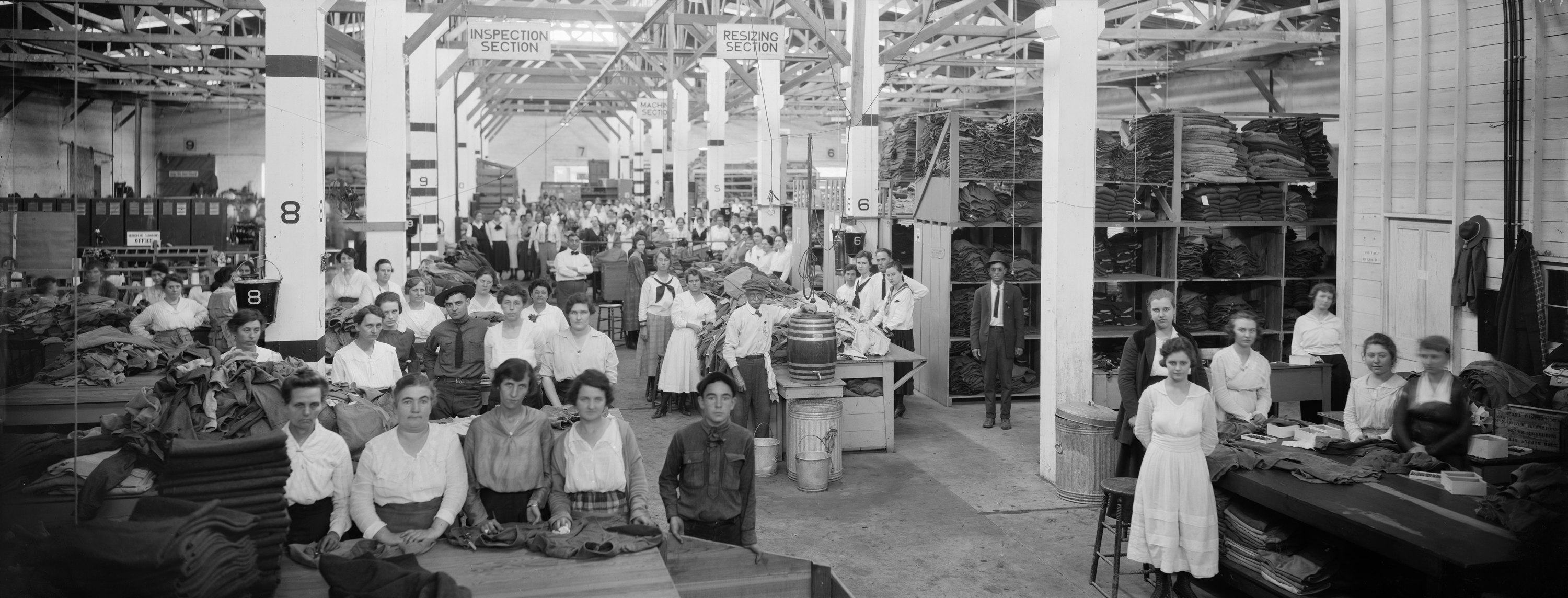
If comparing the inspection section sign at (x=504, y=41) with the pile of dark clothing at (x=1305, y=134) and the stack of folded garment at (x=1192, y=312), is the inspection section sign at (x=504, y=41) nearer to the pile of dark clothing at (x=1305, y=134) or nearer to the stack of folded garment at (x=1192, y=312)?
the stack of folded garment at (x=1192, y=312)

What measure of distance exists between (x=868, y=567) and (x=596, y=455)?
91.6 inches

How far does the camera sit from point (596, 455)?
16.6ft

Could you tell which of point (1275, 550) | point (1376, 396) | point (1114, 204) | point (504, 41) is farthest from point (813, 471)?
point (504, 41)

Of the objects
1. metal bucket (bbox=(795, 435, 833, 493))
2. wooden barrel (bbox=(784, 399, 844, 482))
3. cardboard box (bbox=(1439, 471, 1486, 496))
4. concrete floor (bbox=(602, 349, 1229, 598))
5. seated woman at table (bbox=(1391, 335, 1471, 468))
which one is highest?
seated woman at table (bbox=(1391, 335, 1471, 468))

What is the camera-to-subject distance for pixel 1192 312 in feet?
39.6

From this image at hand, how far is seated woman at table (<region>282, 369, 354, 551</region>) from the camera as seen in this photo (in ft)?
16.0

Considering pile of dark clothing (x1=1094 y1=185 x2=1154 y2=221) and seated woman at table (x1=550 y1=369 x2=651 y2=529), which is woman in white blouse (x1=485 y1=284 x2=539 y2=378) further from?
pile of dark clothing (x1=1094 y1=185 x2=1154 y2=221)

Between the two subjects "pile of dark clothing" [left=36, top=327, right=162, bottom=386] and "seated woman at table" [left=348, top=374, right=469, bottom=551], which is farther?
"pile of dark clothing" [left=36, top=327, right=162, bottom=386]

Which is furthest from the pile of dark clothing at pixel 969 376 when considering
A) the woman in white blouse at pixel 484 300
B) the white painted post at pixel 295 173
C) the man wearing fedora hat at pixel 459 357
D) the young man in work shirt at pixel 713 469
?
the young man in work shirt at pixel 713 469

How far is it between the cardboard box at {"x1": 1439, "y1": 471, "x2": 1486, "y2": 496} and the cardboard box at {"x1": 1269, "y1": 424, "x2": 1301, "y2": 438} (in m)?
1.04

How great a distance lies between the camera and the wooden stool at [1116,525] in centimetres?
602

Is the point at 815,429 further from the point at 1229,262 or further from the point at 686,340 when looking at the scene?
the point at 1229,262

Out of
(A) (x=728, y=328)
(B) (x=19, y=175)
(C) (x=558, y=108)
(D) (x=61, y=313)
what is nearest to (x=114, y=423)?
(A) (x=728, y=328)

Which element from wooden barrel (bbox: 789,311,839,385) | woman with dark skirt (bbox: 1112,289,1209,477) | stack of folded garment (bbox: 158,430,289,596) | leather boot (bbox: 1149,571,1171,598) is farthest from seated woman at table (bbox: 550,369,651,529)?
wooden barrel (bbox: 789,311,839,385)
